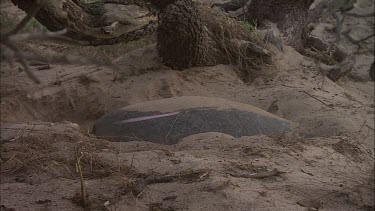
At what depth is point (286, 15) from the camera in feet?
19.4

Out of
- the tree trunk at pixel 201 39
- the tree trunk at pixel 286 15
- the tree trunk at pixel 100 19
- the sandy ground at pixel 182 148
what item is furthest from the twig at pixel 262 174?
the tree trunk at pixel 286 15

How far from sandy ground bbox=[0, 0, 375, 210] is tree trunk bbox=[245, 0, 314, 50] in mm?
451

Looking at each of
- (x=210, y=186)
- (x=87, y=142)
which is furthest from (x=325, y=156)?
(x=87, y=142)

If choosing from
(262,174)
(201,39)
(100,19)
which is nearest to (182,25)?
(201,39)

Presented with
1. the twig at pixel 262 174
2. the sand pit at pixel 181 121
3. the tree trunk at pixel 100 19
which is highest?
the tree trunk at pixel 100 19

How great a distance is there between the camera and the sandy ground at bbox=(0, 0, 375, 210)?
2.39 m

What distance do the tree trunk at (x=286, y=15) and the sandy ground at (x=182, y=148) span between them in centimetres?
45

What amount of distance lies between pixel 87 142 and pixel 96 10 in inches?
34.8

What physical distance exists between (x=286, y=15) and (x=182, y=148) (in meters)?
3.18

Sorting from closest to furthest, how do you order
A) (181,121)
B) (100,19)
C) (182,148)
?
(182,148) → (100,19) → (181,121)

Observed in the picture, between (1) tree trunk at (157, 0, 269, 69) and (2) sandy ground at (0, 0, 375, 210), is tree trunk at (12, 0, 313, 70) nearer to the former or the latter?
(1) tree trunk at (157, 0, 269, 69)

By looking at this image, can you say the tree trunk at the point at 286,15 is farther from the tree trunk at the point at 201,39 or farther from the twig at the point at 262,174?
the twig at the point at 262,174

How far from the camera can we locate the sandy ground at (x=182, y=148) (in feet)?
7.84

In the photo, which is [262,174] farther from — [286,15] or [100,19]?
[286,15]
